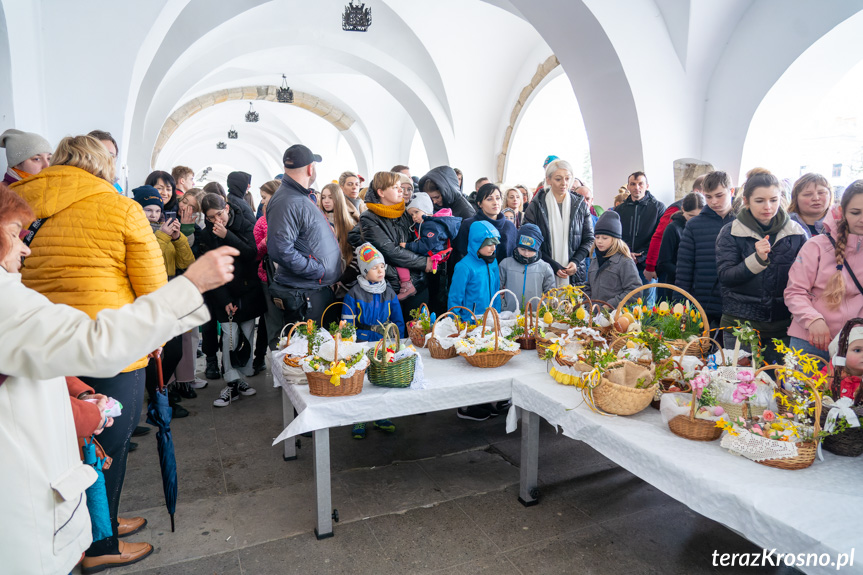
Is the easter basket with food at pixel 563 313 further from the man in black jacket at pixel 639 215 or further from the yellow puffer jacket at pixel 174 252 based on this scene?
the yellow puffer jacket at pixel 174 252

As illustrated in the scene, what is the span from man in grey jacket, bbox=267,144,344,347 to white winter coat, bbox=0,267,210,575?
2028 millimetres

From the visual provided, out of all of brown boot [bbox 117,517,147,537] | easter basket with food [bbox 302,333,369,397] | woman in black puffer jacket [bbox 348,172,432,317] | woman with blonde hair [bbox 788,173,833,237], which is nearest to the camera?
easter basket with food [bbox 302,333,369,397]

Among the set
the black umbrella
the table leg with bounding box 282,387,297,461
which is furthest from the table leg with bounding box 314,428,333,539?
the table leg with bounding box 282,387,297,461

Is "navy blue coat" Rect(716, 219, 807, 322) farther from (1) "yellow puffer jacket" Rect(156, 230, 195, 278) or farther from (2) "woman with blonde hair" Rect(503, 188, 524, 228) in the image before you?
(1) "yellow puffer jacket" Rect(156, 230, 195, 278)

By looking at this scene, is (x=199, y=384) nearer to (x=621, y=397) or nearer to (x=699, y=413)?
(x=621, y=397)

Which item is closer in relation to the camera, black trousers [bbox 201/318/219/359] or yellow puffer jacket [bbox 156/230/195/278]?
yellow puffer jacket [bbox 156/230/195/278]

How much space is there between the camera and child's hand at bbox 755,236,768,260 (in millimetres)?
2787

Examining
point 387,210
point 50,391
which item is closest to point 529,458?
point 387,210

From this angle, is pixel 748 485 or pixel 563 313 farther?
pixel 563 313

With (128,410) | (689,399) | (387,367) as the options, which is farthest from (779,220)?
(128,410)

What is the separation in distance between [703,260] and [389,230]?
83.5 inches

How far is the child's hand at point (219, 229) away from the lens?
13.4 ft

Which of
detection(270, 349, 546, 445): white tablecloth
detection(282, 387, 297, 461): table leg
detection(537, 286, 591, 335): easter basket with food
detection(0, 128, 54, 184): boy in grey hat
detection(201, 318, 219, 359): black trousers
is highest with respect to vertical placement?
detection(0, 128, 54, 184): boy in grey hat

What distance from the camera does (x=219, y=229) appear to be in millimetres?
4090
